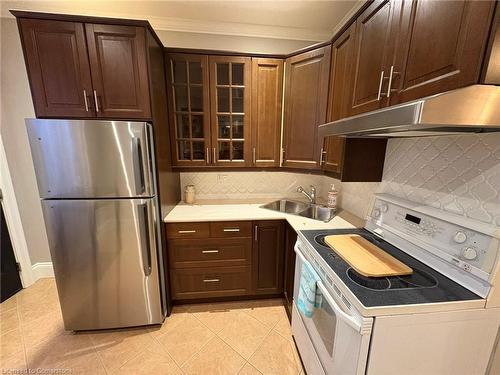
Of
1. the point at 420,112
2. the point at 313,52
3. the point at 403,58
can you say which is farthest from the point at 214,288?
the point at 313,52

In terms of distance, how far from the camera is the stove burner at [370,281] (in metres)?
0.89

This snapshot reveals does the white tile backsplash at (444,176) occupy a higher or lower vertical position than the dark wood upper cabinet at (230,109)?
lower

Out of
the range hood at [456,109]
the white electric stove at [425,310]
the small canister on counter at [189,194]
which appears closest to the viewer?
the range hood at [456,109]

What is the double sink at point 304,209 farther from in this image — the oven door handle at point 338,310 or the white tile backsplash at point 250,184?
the oven door handle at point 338,310

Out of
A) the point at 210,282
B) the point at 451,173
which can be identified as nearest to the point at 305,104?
the point at 451,173

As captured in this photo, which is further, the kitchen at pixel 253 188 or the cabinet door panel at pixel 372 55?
the cabinet door panel at pixel 372 55

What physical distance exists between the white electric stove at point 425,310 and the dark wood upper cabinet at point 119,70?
64.2 inches

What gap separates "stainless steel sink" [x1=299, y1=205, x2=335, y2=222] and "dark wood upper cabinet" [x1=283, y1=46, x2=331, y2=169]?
482 millimetres

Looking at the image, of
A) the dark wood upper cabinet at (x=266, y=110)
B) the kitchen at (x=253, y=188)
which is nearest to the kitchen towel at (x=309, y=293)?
the kitchen at (x=253, y=188)

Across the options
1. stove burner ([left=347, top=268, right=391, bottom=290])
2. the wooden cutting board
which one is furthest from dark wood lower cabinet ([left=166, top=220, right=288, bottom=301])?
stove burner ([left=347, top=268, right=391, bottom=290])

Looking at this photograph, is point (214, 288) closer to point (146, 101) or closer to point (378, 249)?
point (378, 249)

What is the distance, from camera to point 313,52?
1686 mm

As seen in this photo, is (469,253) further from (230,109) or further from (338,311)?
(230,109)

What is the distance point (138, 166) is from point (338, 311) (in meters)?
1.47
